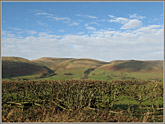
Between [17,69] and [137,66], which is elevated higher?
[137,66]

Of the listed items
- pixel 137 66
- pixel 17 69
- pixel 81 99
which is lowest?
pixel 81 99

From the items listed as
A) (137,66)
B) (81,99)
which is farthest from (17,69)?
(81,99)

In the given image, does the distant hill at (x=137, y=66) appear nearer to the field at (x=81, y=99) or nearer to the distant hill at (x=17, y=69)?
the distant hill at (x=17, y=69)

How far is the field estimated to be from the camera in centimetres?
903

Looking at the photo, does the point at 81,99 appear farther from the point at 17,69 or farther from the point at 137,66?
the point at 137,66

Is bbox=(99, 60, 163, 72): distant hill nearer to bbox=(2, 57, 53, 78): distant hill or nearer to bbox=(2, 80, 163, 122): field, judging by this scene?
bbox=(2, 57, 53, 78): distant hill

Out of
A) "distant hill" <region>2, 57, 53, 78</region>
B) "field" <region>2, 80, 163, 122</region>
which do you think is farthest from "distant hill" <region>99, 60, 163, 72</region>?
"field" <region>2, 80, 163, 122</region>

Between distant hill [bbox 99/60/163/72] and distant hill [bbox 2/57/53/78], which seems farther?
distant hill [bbox 99/60/163/72]

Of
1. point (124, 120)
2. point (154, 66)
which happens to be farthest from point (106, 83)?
point (154, 66)

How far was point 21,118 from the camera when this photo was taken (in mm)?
8438

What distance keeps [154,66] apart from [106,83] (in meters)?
45.0

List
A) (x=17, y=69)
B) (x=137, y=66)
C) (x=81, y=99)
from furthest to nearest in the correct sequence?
1. (x=137, y=66)
2. (x=17, y=69)
3. (x=81, y=99)

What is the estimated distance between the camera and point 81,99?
9242 millimetres

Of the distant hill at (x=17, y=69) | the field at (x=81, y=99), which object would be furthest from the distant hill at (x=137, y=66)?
the field at (x=81, y=99)
